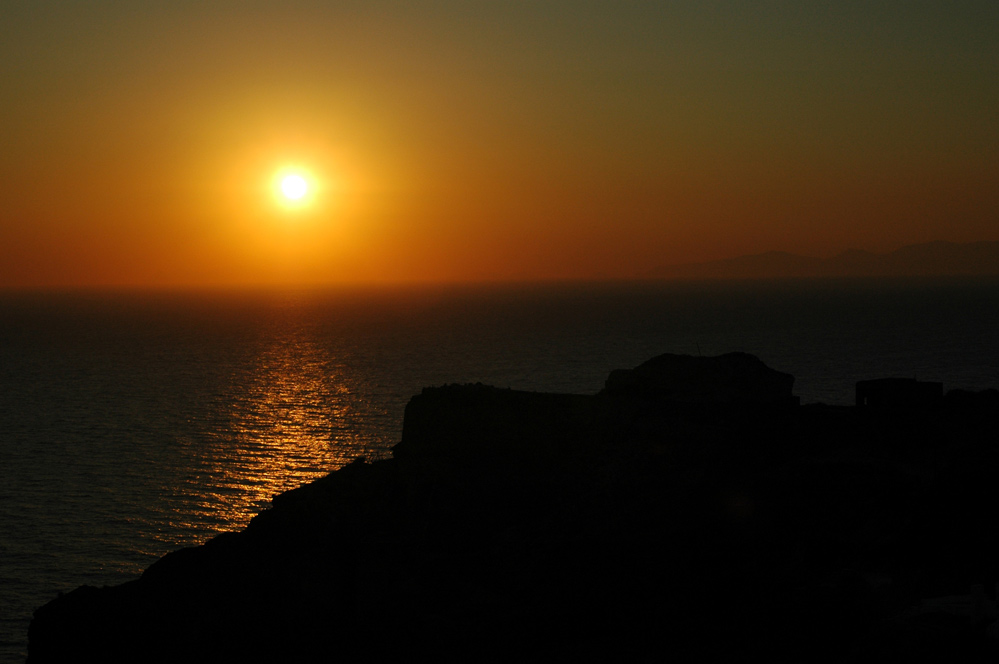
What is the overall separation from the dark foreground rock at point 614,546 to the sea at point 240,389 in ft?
31.0

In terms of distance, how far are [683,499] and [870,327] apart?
146345 millimetres

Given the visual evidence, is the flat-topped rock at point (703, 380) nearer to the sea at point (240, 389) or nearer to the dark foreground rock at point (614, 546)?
the dark foreground rock at point (614, 546)

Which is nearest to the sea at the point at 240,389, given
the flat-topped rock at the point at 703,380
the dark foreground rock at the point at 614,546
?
the dark foreground rock at the point at 614,546

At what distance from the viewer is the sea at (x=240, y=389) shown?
43031 millimetres

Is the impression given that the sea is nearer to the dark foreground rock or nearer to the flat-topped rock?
the dark foreground rock

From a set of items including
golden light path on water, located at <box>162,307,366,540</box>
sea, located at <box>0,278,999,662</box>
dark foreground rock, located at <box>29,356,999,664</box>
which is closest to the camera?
dark foreground rock, located at <box>29,356,999,664</box>

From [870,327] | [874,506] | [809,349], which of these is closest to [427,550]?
[874,506]

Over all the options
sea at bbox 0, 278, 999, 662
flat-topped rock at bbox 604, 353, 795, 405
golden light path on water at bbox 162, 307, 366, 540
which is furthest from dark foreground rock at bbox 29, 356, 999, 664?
golden light path on water at bbox 162, 307, 366, 540

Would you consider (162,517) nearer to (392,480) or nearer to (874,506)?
(392,480)

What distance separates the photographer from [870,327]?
160 m

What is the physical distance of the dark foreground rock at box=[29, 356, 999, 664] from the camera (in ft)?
61.0

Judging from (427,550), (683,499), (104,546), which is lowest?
(104,546)

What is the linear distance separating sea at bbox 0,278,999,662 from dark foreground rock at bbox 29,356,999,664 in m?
9.44

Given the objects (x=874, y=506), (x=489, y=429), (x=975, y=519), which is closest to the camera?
(x=975, y=519)
